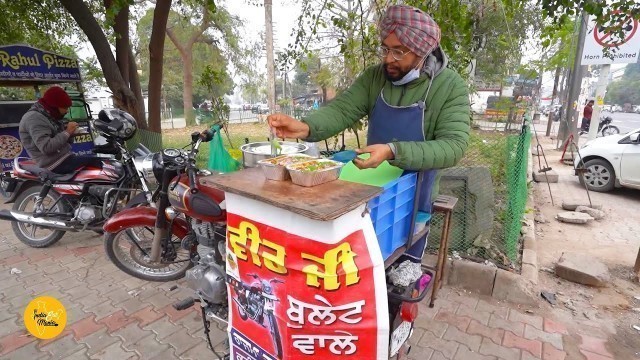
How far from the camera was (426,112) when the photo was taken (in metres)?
1.65

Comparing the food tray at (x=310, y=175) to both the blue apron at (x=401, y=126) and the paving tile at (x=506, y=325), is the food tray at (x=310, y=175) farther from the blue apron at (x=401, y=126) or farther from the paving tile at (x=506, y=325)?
the paving tile at (x=506, y=325)

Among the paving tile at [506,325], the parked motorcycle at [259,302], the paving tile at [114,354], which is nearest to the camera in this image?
the parked motorcycle at [259,302]

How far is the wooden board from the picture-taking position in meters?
1.12

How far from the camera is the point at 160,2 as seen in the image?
5137 mm

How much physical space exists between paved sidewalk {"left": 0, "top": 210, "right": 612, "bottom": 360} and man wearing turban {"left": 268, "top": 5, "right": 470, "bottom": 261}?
134 cm

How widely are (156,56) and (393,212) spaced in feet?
17.9

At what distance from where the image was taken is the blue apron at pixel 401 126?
1.66 metres

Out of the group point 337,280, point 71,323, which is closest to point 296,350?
point 337,280

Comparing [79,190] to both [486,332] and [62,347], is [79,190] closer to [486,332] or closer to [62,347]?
[62,347]

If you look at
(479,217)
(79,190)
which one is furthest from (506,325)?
(79,190)

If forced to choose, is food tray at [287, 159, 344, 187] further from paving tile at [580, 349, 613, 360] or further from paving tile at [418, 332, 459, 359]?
paving tile at [580, 349, 613, 360]

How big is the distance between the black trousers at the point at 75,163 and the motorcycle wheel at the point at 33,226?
0.28 metres

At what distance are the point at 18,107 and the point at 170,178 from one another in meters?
5.57


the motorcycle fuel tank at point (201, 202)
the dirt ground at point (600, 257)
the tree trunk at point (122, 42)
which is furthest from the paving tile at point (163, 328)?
the tree trunk at point (122, 42)
